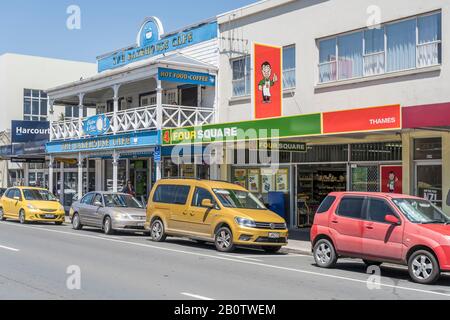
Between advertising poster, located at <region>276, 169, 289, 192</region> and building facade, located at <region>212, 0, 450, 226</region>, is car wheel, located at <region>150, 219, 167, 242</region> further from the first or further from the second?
advertising poster, located at <region>276, 169, 289, 192</region>

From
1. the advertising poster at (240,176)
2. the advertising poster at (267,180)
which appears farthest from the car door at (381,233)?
the advertising poster at (240,176)

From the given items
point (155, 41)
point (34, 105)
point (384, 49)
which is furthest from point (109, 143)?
point (34, 105)

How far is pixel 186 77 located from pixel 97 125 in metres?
5.60

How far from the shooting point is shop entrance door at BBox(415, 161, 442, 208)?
1645 cm

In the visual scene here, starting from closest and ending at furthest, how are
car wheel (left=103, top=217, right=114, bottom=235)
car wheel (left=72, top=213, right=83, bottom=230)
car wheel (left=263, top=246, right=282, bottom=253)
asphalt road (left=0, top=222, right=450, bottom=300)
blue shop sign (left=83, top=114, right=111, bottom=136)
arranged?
asphalt road (left=0, top=222, right=450, bottom=300)
car wheel (left=263, top=246, right=282, bottom=253)
car wheel (left=103, top=217, right=114, bottom=235)
car wheel (left=72, top=213, right=83, bottom=230)
blue shop sign (left=83, top=114, right=111, bottom=136)

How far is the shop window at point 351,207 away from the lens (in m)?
12.3

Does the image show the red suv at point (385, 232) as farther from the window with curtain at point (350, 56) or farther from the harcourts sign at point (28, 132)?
the harcourts sign at point (28, 132)

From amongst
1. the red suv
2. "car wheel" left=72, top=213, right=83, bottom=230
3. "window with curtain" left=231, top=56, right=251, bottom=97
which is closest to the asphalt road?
the red suv

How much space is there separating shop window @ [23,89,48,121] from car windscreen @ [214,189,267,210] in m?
34.0

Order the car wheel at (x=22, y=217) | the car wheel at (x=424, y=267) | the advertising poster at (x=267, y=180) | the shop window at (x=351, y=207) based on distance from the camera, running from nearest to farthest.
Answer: the car wheel at (x=424, y=267) → the shop window at (x=351, y=207) → the advertising poster at (x=267, y=180) → the car wheel at (x=22, y=217)

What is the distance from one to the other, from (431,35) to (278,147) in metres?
5.30

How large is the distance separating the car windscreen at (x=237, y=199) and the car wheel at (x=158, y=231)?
7.71 ft

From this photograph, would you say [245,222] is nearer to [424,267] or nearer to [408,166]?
[424,267]
